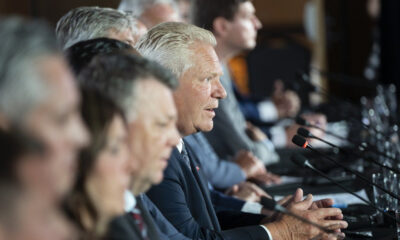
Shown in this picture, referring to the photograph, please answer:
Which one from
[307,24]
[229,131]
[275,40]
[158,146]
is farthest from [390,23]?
[158,146]

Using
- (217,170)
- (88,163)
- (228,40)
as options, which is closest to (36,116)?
(88,163)

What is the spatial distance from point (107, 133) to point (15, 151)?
236mm

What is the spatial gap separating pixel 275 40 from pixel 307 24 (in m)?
0.55

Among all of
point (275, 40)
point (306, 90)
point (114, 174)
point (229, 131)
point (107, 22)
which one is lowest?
point (275, 40)

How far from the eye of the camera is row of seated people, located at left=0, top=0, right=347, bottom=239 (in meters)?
0.81

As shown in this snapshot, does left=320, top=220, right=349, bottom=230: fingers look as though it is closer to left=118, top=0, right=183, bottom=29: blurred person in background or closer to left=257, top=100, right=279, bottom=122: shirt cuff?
left=118, top=0, right=183, bottom=29: blurred person in background

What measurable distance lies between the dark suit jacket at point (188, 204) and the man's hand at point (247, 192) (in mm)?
558

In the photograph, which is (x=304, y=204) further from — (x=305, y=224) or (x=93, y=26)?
(x=93, y=26)

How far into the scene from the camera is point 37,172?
810 mm

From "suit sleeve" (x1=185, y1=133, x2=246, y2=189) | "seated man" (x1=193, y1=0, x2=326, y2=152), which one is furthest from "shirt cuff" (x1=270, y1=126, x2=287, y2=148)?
"suit sleeve" (x1=185, y1=133, x2=246, y2=189)

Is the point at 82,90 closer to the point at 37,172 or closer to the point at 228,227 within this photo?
the point at 37,172

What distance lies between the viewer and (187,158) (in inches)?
78.5

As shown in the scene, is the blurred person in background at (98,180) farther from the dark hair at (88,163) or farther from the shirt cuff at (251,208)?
the shirt cuff at (251,208)

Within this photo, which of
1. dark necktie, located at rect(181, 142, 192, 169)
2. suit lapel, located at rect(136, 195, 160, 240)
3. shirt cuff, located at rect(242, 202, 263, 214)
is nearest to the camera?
suit lapel, located at rect(136, 195, 160, 240)
